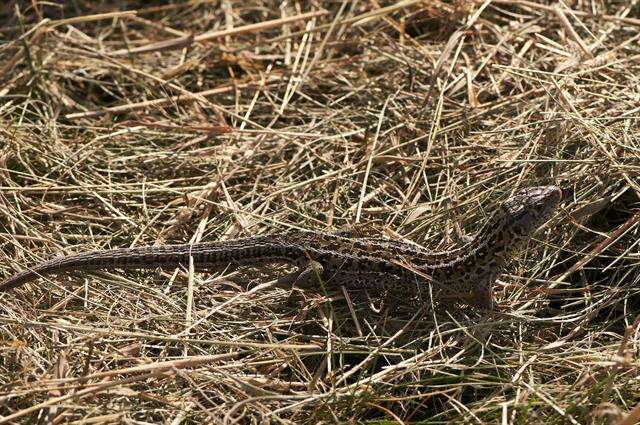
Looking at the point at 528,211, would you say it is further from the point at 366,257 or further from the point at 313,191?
the point at 313,191

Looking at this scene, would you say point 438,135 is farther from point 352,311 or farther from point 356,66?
point 352,311

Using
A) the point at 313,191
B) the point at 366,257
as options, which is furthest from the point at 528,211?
the point at 313,191

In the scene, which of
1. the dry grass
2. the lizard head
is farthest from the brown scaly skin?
the dry grass

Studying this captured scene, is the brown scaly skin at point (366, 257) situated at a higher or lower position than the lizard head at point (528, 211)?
lower

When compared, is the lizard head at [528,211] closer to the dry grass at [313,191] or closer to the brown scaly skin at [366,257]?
the brown scaly skin at [366,257]

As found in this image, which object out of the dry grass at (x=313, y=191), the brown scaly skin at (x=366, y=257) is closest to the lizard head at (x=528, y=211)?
the brown scaly skin at (x=366, y=257)

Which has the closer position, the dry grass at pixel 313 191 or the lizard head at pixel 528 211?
the dry grass at pixel 313 191

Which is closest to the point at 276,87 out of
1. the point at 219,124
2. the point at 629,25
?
the point at 219,124
